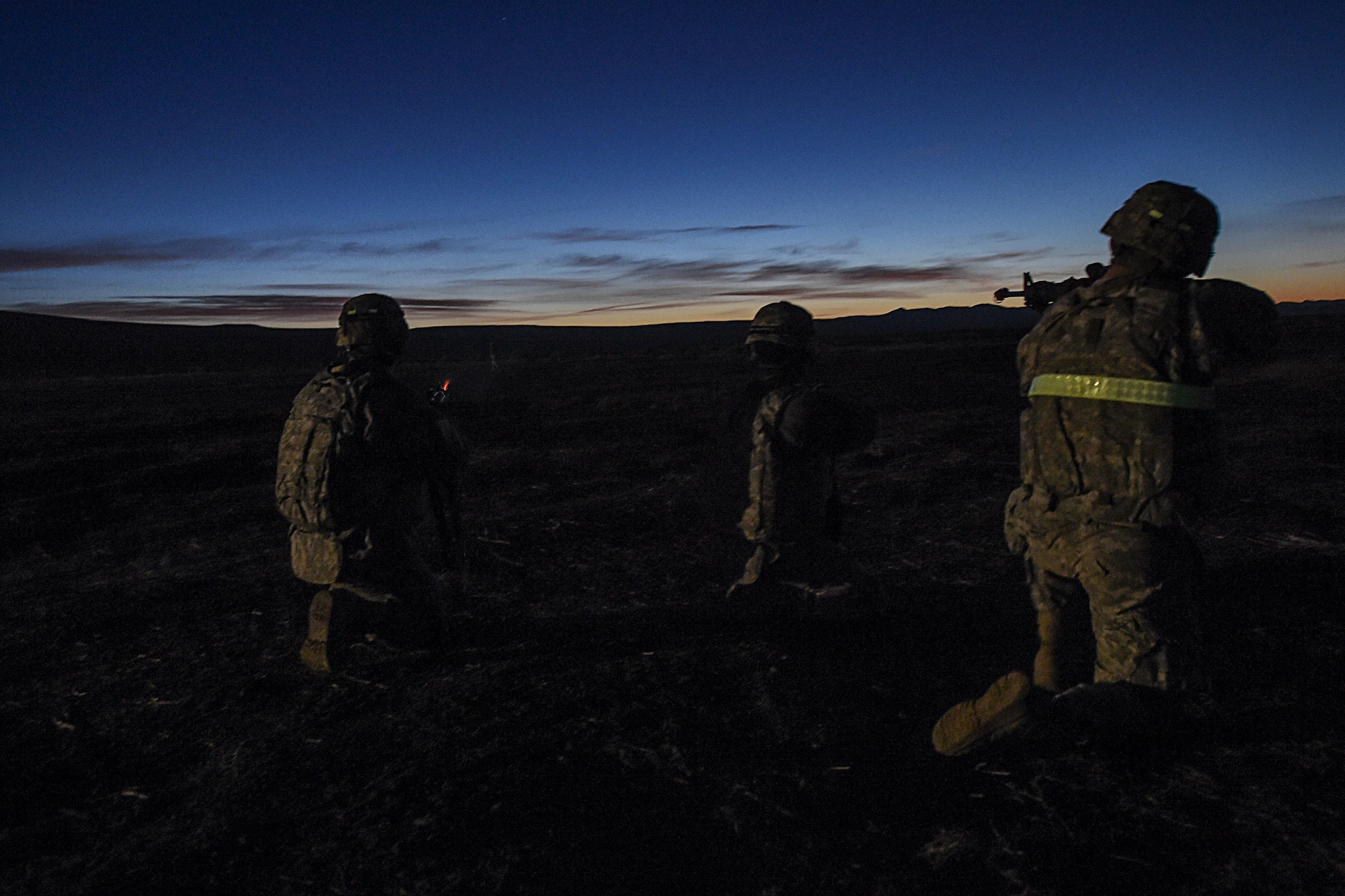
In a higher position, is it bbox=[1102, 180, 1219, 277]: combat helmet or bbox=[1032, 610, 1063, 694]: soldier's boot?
bbox=[1102, 180, 1219, 277]: combat helmet

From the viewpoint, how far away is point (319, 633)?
379 centimetres

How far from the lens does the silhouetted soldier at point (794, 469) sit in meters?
3.89

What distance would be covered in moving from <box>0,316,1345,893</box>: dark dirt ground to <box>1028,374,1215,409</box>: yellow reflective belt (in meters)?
1.33

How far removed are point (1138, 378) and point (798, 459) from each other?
5.71 feet

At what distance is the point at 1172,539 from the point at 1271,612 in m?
2.27

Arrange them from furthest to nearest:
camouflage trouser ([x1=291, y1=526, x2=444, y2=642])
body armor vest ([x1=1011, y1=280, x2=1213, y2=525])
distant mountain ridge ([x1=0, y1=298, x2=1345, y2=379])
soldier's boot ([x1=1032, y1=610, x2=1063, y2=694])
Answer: distant mountain ridge ([x1=0, y1=298, x2=1345, y2=379]), camouflage trouser ([x1=291, y1=526, x2=444, y2=642]), soldier's boot ([x1=1032, y1=610, x2=1063, y2=694]), body armor vest ([x1=1011, y1=280, x2=1213, y2=525])

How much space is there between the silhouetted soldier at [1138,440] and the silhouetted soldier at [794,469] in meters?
1.24

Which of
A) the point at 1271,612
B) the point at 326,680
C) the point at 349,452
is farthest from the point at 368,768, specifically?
the point at 1271,612

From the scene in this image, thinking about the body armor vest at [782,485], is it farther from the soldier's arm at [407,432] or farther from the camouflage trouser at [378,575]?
the camouflage trouser at [378,575]

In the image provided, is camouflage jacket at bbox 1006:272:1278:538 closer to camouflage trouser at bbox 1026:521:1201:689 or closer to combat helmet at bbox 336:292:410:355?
camouflage trouser at bbox 1026:521:1201:689

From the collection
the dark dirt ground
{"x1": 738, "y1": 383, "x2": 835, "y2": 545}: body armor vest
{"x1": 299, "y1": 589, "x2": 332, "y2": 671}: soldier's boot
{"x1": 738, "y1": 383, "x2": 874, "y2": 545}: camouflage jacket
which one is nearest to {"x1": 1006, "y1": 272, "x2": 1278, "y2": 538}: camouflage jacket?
the dark dirt ground

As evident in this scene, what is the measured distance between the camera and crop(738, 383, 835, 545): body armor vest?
396 cm

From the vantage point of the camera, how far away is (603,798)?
9.03ft

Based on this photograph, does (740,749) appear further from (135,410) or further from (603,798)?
(135,410)
